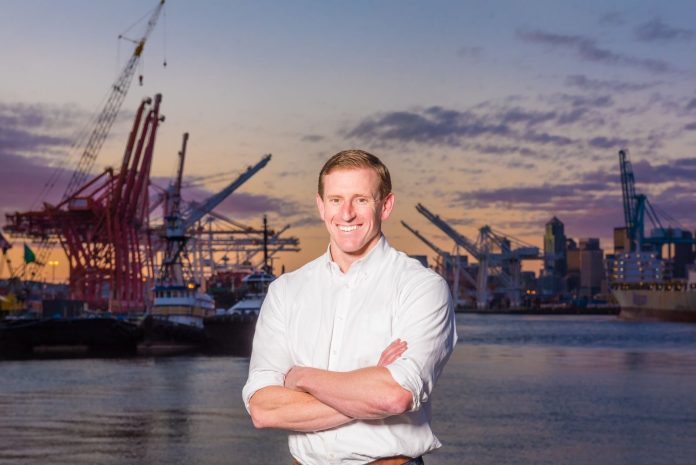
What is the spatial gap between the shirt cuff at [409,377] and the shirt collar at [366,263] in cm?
33

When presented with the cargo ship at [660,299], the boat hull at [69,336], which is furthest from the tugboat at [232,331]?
the cargo ship at [660,299]

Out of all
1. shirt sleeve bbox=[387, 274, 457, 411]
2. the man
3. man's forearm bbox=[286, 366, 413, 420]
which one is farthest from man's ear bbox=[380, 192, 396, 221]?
man's forearm bbox=[286, 366, 413, 420]

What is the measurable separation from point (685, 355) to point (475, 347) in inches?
628

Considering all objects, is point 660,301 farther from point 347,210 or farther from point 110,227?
point 347,210

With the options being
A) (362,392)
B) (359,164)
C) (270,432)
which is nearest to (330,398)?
(362,392)

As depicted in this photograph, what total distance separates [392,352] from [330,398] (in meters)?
0.25

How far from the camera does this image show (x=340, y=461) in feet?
11.3

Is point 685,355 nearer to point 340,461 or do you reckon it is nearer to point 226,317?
point 226,317

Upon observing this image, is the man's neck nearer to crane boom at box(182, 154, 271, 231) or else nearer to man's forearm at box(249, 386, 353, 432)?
man's forearm at box(249, 386, 353, 432)

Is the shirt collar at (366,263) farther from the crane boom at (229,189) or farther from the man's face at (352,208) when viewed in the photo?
the crane boom at (229,189)

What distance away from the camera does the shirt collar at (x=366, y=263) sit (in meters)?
3.49

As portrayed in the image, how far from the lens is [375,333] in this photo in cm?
345

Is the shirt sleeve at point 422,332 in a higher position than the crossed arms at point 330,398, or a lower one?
higher

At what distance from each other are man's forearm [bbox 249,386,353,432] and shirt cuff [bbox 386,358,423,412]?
0.23m
